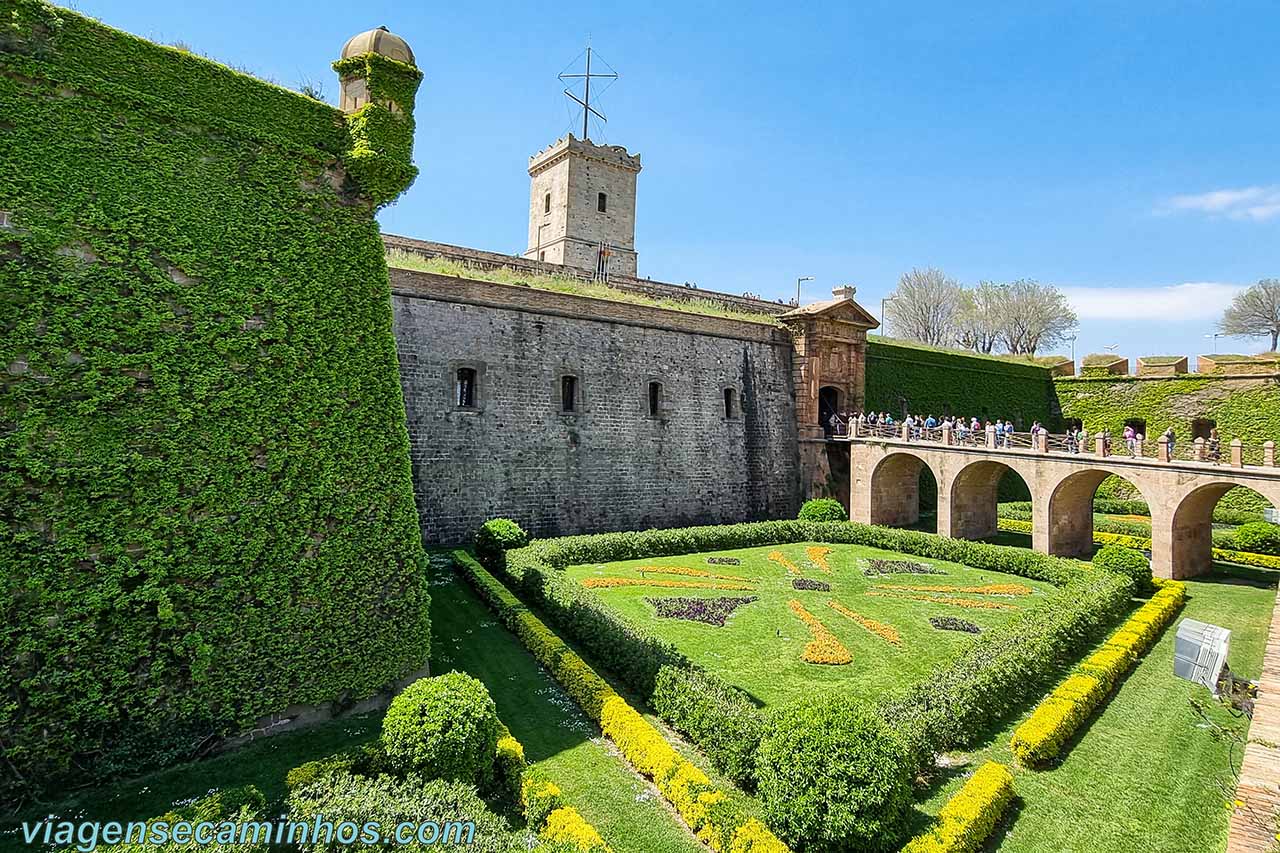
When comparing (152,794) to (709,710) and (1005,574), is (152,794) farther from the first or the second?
(1005,574)

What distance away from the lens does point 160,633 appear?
7211 mm

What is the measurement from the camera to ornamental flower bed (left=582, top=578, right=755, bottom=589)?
15359mm

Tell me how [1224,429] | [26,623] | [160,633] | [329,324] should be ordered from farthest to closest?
[1224,429], [329,324], [160,633], [26,623]

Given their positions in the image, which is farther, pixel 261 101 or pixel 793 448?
pixel 793 448

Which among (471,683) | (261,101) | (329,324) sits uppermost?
(261,101)

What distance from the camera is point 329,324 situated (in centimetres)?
891

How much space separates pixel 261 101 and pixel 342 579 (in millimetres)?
6522

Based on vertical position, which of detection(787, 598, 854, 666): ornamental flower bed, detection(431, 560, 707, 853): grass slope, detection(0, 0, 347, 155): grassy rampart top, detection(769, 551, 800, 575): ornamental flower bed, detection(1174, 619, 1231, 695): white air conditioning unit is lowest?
detection(431, 560, 707, 853): grass slope

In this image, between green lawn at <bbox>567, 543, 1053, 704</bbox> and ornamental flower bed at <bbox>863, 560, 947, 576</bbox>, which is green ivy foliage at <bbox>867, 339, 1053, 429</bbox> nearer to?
ornamental flower bed at <bbox>863, 560, 947, 576</bbox>

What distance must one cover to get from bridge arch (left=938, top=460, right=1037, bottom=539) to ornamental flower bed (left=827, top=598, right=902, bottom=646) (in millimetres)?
9516

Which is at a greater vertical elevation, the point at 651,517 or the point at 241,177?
the point at 241,177

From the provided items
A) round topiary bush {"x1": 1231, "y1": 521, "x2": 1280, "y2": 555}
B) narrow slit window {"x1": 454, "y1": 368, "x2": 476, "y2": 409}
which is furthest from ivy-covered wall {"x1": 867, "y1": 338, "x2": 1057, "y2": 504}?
narrow slit window {"x1": 454, "y1": 368, "x2": 476, "y2": 409}

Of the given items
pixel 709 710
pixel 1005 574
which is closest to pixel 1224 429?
pixel 1005 574

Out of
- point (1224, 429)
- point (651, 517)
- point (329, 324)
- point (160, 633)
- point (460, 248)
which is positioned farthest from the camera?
point (1224, 429)
